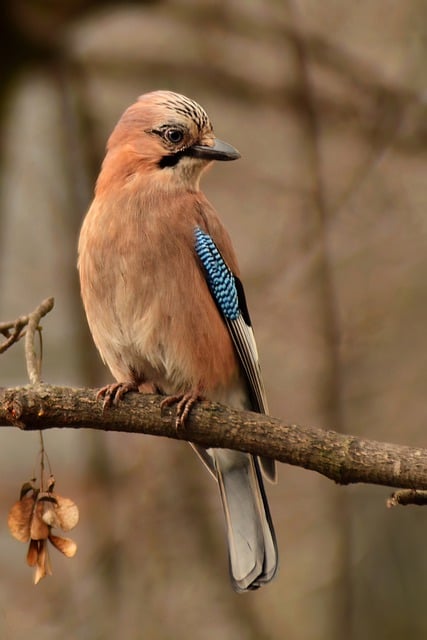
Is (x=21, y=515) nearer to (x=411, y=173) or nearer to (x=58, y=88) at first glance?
(x=58, y=88)

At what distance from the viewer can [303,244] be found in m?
6.82

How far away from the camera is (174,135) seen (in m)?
4.94

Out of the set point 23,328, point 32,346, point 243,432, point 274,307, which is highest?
point 274,307

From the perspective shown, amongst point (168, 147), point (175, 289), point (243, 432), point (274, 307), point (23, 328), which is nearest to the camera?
point (243, 432)

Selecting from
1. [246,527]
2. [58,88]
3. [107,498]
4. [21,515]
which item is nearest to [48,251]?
[58,88]

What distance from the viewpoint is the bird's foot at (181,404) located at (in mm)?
3887

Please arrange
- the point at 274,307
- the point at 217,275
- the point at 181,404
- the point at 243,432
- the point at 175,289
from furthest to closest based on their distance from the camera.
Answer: the point at 274,307 → the point at 217,275 → the point at 175,289 → the point at 181,404 → the point at 243,432

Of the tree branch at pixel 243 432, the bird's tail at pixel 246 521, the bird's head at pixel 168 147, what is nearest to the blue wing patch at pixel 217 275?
the bird's head at pixel 168 147

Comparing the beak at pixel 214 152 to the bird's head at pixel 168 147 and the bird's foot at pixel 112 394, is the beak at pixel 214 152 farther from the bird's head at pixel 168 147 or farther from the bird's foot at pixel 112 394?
the bird's foot at pixel 112 394

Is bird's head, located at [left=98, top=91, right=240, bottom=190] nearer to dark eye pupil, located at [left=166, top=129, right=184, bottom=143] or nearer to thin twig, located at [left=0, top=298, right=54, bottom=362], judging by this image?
dark eye pupil, located at [left=166, top=129, right=184, bottom=143]

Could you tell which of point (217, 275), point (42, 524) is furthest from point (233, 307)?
point (42, 524)

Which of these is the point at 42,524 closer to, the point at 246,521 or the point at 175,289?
the point at 175,289

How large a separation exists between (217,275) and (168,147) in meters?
0.69

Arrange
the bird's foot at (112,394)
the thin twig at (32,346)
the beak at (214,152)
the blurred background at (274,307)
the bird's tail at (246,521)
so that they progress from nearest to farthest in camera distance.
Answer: the thin twig at (32,346) → the bird's foot at (112,394) → the bird's tail at (246,521) → the beak at (214,152) → the blurred background at (274,307)
